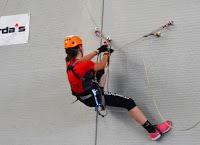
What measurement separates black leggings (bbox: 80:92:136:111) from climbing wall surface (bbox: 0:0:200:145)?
0.46 feet

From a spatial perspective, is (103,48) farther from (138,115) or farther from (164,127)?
(164,127)

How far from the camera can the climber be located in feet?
9.62

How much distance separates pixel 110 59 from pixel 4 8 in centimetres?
122

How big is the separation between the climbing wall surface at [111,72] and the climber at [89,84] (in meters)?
0.10

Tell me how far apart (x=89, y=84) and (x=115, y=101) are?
9.1 inches

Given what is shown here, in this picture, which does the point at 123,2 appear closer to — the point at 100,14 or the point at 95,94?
the point at 100,14

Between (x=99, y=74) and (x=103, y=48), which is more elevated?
(x=103, y=48)

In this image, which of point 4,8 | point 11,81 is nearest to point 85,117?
point 11,81

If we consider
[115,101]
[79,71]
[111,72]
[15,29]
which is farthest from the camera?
[15,29]

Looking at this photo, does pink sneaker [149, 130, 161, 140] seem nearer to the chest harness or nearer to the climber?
the climber

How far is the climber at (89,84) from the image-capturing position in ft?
9.62

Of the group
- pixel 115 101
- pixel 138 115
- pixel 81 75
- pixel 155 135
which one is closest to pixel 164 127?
pixel 155 135

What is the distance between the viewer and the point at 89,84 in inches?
117

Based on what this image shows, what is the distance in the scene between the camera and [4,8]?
12.5ft
